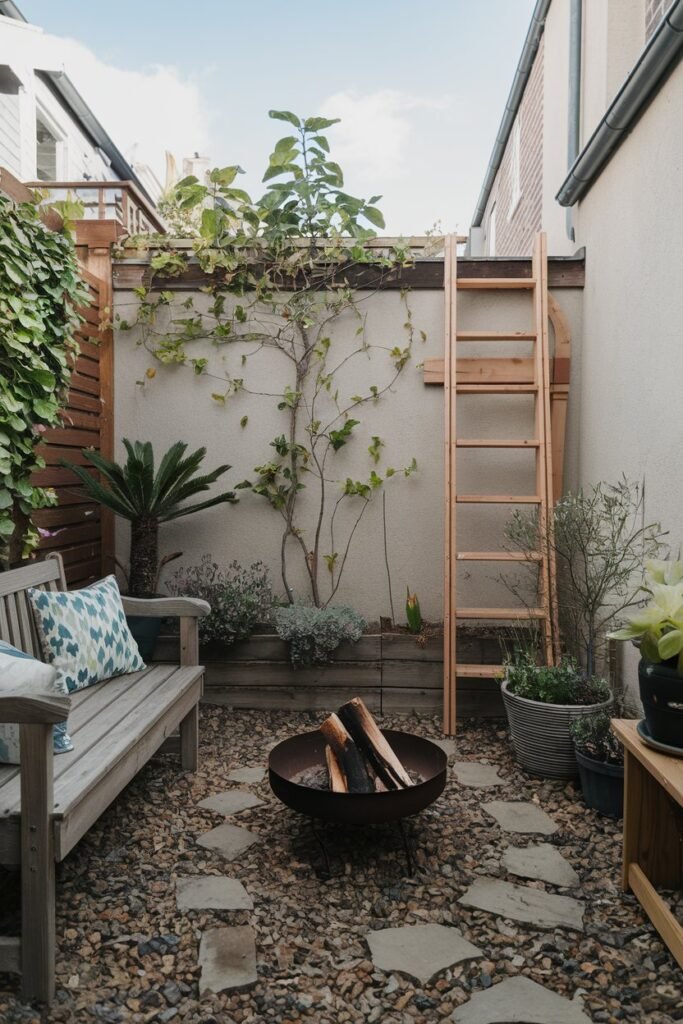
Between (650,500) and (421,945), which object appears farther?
(650,500)

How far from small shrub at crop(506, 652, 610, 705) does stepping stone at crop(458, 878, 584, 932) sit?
39.8 inches

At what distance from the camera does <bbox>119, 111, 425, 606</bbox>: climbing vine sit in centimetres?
415

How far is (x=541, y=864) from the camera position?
7.94ft

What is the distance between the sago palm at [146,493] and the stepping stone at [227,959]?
2040 mm

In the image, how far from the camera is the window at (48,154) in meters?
7.78

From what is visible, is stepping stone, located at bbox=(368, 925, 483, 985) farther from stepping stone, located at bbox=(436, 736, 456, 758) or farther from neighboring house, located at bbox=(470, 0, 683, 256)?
neighboring house, located at bbox=(470, 0, 683, 256)

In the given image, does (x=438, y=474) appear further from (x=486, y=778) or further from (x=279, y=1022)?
(x=279, y=1022)

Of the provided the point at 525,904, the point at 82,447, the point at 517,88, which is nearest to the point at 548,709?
the point at 525,904

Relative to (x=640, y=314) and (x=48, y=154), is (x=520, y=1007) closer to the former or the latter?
(x=640, y=314)

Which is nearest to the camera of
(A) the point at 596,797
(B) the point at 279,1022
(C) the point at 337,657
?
(B) the point at 279,1022

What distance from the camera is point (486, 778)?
3.13 meters

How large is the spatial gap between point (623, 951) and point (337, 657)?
2129 millimetres

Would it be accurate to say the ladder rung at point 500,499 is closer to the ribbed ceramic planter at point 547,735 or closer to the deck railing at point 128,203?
the ribbed ceramic planter at point 547,735

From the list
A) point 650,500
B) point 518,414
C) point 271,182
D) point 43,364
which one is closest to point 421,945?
point 650,500
